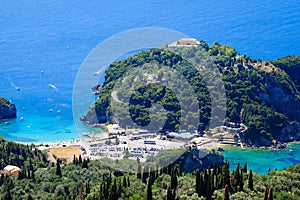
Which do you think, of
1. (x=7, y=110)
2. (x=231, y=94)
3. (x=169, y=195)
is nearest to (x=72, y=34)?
(x=7, y=110)

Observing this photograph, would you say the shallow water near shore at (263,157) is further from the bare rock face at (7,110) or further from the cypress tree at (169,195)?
the cypress tree at (169,195)

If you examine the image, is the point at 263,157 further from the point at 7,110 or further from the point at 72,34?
the point at 72,34

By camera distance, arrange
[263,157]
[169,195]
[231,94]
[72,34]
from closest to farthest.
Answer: [169,195] < [263,157] < [231,94] < [72,34]

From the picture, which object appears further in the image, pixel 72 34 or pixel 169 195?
pixel 72 34

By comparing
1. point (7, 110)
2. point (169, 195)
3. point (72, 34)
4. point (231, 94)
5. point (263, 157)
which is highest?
point (72, 34)

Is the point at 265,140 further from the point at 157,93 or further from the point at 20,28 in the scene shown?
the point at 20,28

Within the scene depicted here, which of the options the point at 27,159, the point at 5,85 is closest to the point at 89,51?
the point at 5,85
